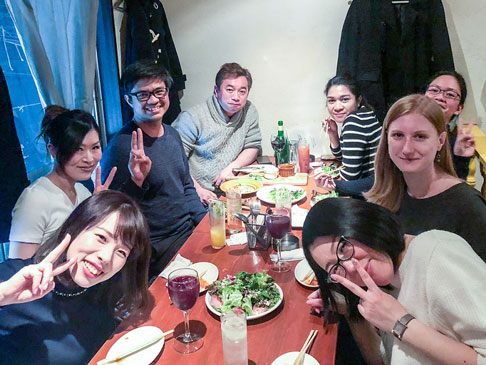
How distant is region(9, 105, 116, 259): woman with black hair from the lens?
147 cm

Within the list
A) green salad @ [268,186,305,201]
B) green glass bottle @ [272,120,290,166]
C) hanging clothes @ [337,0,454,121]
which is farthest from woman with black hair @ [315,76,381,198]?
hanging clothes @ [337,0,454,121]

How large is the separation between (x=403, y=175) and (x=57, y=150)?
1.49m

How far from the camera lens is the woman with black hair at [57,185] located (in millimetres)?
1471

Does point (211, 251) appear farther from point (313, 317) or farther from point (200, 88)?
point (200, 88)

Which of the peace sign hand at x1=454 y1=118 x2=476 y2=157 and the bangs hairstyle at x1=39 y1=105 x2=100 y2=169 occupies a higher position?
the bangs hairstyle at x1=39 y1=105 x2=100 y2=169

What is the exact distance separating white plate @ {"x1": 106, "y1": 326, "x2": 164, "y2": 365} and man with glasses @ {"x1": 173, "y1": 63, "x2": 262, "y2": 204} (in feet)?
5.50

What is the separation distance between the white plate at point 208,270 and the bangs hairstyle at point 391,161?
2.46 ft

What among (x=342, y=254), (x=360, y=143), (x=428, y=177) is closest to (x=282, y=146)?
(x=360, y=143)

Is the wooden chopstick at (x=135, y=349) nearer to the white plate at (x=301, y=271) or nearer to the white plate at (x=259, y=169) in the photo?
the white plate at (x=301, y=271)

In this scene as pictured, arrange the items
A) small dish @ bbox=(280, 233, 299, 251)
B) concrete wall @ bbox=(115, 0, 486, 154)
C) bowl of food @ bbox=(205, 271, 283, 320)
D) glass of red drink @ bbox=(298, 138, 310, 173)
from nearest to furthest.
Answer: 1. bowl of food @ bbox=(205, 271, 283, 320)
2. small dish @ bbox=(280, 233, 299, 251)
3. glass of red drink @ bbox=(298, 138, 310, 173)
4. concrete wall @ bbox=(115, 0, 486, 154)

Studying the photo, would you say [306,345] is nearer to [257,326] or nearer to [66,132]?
[257,326]

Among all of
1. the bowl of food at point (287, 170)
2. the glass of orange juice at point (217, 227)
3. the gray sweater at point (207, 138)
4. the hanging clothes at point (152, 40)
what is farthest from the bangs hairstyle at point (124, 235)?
the hanging clothes at point (152, 40)

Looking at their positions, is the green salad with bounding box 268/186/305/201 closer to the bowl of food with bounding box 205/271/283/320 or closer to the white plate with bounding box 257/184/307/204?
the white plate with bounding box 257/184/307/204

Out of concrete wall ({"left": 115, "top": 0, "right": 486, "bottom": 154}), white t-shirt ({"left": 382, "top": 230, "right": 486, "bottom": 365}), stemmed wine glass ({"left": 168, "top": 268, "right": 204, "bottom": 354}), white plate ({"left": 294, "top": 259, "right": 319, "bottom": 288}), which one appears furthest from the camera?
concrete wall ({"left": 115, "top": 0, "right": 486, "bottom": 154})
